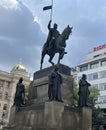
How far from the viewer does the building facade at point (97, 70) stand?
67438 millimetres

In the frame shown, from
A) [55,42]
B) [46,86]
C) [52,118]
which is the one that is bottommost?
[52,118]

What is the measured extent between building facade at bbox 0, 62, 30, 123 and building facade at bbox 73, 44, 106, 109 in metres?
35.7

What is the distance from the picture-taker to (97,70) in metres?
72.0

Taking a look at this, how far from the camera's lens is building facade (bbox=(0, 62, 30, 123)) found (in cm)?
10931

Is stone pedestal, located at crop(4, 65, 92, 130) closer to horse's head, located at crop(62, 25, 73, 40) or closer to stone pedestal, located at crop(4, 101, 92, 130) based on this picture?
stone pedestal, located at crop(4, 101, 92, 130)

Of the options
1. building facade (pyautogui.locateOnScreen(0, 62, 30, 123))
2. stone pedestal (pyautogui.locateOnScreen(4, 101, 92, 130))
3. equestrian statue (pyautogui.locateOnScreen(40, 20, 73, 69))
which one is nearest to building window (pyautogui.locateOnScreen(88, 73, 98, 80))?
building facade (pyautogui.locateOnScreen(0, 62, 30, 123))

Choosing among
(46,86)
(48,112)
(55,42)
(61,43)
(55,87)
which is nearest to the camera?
(48,112)

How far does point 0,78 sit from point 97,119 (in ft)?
218

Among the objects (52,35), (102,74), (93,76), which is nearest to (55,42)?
(52,35)

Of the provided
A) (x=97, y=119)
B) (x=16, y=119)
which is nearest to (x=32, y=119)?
(x=16, y=119)

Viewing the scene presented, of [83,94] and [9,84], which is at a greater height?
[9,84]

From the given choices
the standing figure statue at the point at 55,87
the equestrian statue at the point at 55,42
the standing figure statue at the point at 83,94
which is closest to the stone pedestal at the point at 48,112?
the standing figure statue at the point at 55,87

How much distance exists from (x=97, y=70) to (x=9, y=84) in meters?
52.5

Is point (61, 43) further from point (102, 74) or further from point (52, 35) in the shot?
point (102, 74)
